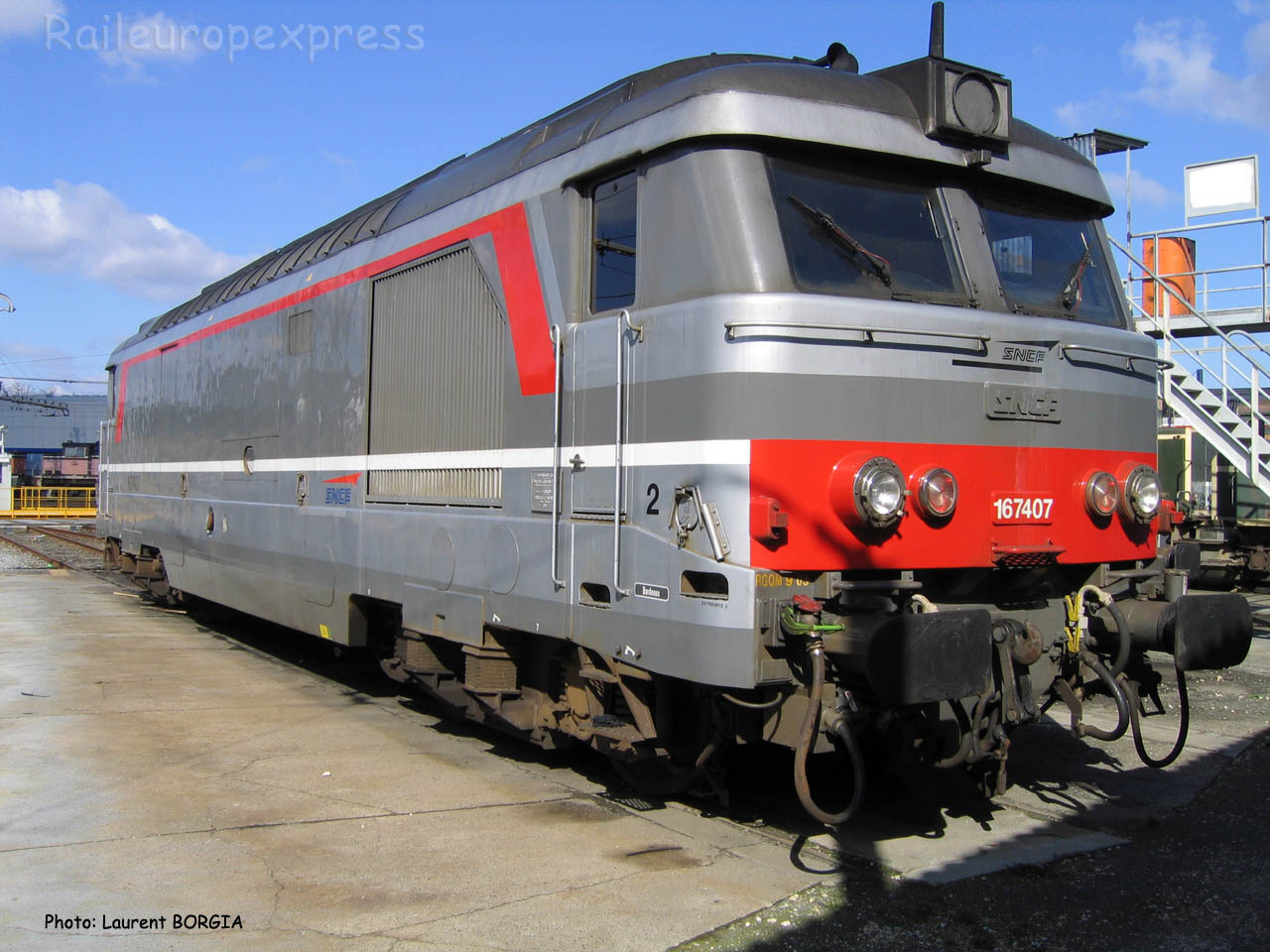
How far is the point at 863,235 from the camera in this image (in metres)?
5.47

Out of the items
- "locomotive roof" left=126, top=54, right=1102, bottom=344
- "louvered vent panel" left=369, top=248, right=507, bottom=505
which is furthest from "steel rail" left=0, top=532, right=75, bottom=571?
"louvered vent panel" left=369, top=248, right=507, bottom=505

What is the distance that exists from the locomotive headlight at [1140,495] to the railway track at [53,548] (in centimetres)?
2037

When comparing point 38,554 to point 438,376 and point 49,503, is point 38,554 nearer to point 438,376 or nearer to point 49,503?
point 438,376

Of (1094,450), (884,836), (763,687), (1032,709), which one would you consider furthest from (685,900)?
(1094,450)

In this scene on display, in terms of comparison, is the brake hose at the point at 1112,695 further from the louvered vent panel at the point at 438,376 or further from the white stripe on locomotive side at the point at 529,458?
the louvered vent panel at the point at 438,376

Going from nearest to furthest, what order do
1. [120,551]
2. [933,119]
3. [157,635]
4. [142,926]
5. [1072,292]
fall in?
1. [142,926]
2. [933,119]
3. [1072,292]
4. [157,635]
5. [120,551]

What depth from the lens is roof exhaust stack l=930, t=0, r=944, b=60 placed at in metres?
5.73

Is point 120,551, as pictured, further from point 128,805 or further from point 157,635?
point 128,805

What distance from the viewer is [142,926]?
15.0 ft

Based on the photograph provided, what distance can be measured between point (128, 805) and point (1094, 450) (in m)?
5.46

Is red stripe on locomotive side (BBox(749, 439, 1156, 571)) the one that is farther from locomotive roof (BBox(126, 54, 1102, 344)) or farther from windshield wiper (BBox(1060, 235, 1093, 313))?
locomotive roof (BBox(126, 54, 1102, 344))

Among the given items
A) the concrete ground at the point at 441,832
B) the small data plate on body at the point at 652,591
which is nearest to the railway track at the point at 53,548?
the concrete ground at the point at 441,832

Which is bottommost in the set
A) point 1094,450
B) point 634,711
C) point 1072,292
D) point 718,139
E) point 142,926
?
point 142,926

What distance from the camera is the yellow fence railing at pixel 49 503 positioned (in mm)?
44562
